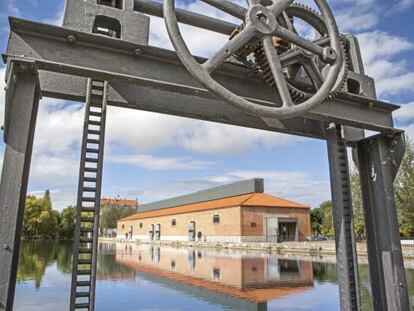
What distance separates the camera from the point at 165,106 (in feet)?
14.6

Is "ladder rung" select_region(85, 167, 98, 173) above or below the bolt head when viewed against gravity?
below

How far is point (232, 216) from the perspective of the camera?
4162cm

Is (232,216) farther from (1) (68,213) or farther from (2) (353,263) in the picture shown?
(1) (68,213)

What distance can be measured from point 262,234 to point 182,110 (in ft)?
122

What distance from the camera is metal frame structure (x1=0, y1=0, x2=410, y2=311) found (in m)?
3.23

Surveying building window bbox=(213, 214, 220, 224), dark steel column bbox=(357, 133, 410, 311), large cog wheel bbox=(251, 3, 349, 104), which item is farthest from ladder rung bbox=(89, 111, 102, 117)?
building window bbox=(213, 214, 220, 224)

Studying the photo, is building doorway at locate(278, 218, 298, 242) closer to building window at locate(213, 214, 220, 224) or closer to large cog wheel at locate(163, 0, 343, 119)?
building window at locate(213, 214, 220, 224)

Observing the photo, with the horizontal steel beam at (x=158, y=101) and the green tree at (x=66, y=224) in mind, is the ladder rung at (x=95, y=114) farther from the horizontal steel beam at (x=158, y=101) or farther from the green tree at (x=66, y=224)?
the green tree at (x=66, y=224)

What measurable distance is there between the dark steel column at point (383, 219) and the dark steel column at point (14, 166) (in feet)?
12.3

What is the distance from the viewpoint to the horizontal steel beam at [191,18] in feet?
12.7

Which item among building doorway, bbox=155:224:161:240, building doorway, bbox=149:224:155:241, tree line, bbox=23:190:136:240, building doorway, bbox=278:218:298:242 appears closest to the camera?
building doorway, bbox=278:218:298:242

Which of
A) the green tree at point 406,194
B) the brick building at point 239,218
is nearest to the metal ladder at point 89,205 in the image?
the green tree at point 406,194

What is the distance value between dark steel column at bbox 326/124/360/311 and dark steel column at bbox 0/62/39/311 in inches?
134

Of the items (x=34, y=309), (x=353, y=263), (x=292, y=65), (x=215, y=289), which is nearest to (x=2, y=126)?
(x=292, y=65)
